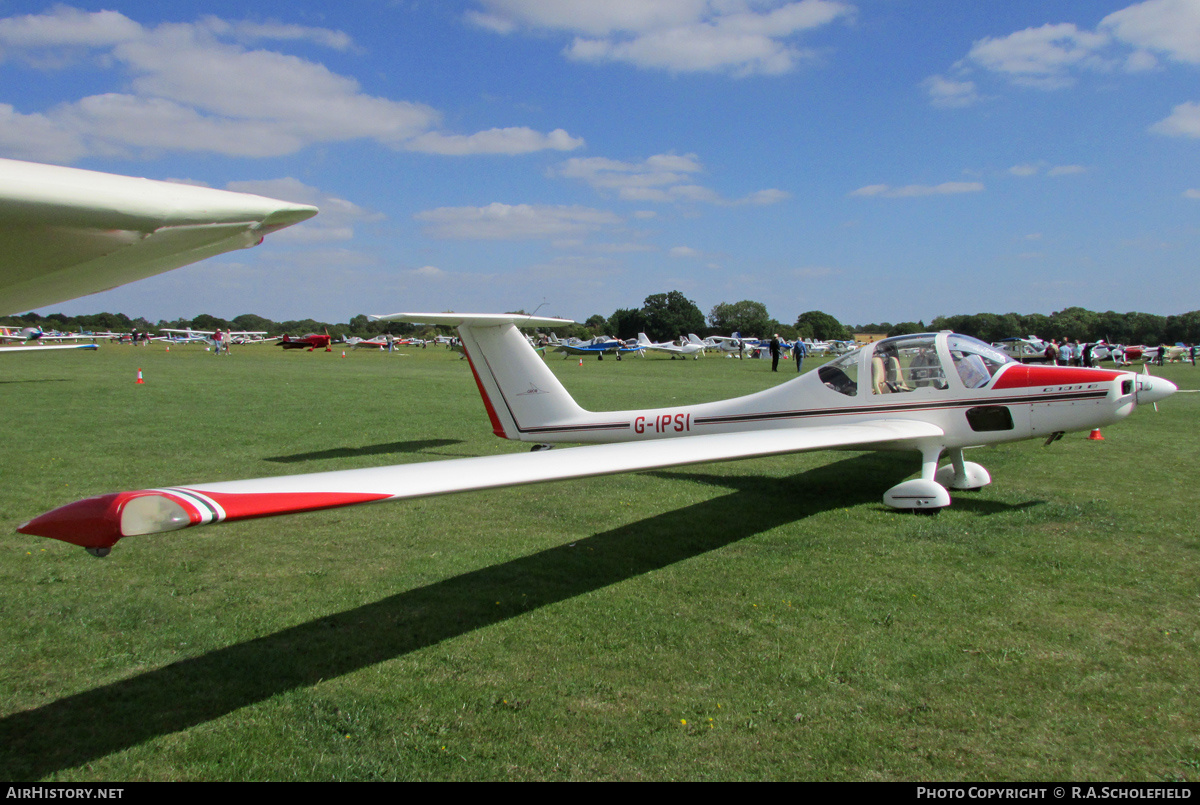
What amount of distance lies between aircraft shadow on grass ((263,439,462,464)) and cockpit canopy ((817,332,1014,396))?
641 cm

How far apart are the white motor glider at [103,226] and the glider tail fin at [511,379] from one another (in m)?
7.41

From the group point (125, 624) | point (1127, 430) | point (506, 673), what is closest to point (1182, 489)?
point (1127, 430)

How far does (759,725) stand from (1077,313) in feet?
397

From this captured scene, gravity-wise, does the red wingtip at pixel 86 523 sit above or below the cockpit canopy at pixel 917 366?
below

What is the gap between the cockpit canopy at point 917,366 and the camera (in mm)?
7316

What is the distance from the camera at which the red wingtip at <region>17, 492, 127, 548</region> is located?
204 cm

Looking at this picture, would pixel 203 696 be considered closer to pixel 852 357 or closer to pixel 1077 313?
pixel 852 357

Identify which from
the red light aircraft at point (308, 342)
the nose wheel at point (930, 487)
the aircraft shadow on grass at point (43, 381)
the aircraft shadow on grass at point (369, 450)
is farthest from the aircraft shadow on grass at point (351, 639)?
the red light aircraft at point (308, 342)

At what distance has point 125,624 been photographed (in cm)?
428

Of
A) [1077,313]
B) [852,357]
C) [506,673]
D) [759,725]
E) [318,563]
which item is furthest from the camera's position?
[1077,313]

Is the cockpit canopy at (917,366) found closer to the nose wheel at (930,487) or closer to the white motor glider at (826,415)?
the white motor glider at (826,415)

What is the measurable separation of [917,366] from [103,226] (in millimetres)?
7643

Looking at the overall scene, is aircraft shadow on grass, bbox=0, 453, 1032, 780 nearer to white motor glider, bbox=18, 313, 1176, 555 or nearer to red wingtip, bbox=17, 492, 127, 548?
white motor glider, bbox=18, 313, 1176, 555

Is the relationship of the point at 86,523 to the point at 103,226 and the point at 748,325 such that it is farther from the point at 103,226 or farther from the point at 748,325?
the point at 748,325
